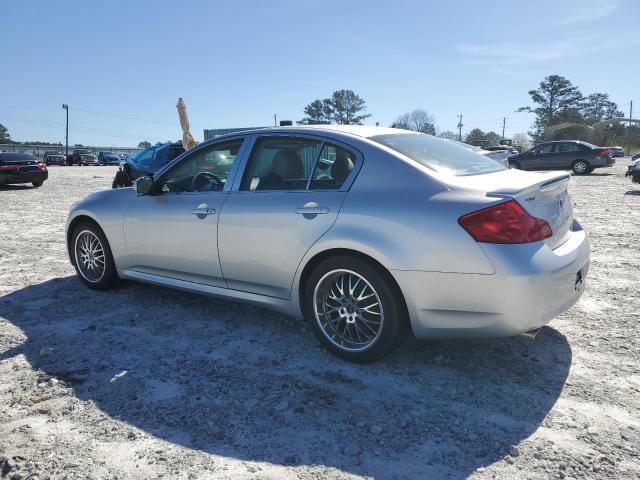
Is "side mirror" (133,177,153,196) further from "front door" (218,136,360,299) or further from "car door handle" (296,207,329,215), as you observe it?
"car door handle" (296,207,329,215)

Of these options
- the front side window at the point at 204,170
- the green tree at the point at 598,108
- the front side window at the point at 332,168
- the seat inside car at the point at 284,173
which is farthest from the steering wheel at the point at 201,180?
the green tree at the point at 598,108

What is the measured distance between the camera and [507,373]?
10.5 feet

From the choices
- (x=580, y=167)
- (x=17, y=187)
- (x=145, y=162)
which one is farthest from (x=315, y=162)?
(x=580, y=167)

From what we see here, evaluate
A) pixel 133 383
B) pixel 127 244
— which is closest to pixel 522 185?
pixel 133 383

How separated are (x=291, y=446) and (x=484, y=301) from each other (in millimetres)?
1320

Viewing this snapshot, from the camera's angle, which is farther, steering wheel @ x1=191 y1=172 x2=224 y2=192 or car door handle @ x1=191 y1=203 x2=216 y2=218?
steering wheel @ x1=191 y1=172 x2=224 y2=192

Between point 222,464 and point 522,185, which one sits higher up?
point 522,185

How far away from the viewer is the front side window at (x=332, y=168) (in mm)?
3393

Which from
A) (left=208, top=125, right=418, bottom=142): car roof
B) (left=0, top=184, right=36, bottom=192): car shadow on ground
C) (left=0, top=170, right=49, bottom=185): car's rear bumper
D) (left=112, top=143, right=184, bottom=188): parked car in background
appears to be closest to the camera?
(left=208, top=125, right=418, bottom=142): car roof

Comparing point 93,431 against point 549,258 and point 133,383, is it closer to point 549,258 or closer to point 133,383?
point 133,383

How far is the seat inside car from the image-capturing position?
366 cm

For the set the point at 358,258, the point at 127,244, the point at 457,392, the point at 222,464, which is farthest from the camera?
the point at 127,244

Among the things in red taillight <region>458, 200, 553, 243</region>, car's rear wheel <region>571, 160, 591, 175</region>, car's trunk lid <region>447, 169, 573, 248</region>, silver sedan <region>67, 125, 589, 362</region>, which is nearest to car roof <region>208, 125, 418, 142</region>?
silver sedan <region>67, 125, 589, 362</region>

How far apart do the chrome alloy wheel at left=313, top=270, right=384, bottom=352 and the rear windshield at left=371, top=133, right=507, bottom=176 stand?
90 centimetres
